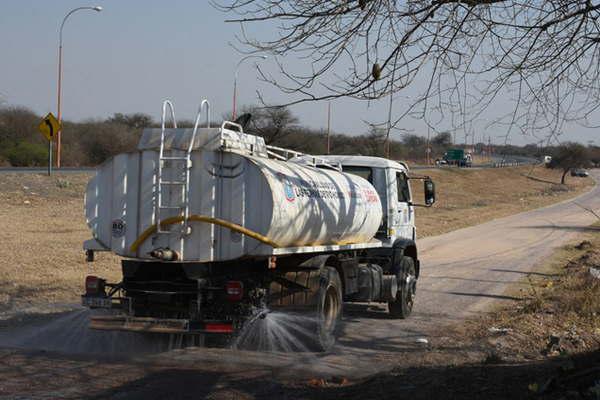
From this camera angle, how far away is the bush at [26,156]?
5237 cm

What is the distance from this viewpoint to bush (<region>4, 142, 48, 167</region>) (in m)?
52.4

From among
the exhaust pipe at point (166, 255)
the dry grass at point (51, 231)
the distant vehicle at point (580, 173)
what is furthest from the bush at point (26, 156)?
the distant vehicle at point (580, 173)

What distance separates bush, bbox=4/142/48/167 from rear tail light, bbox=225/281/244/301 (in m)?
46.5

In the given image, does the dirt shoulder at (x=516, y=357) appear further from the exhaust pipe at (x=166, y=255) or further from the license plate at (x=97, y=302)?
the license plate at (x=97, y=302)

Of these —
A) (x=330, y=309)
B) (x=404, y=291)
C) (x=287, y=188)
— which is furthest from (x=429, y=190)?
(x=287, y=188)

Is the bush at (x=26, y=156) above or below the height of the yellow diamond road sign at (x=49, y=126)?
below

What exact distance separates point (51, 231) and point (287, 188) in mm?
14537

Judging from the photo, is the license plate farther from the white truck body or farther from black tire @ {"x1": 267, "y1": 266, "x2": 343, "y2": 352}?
black tire @ {"x1": 267, "y1": 266, "x2": 343, "y2": 352}

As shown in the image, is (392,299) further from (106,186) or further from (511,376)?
(511,376)

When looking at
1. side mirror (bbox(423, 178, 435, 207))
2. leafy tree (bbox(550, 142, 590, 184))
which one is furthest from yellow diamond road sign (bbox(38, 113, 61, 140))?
side mirror (bbox(423, 178, 435, 207))

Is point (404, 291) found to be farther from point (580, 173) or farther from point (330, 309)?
point (580, 173)

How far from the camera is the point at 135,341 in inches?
373

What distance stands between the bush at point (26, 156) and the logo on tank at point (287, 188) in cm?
4624

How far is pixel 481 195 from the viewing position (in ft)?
208
